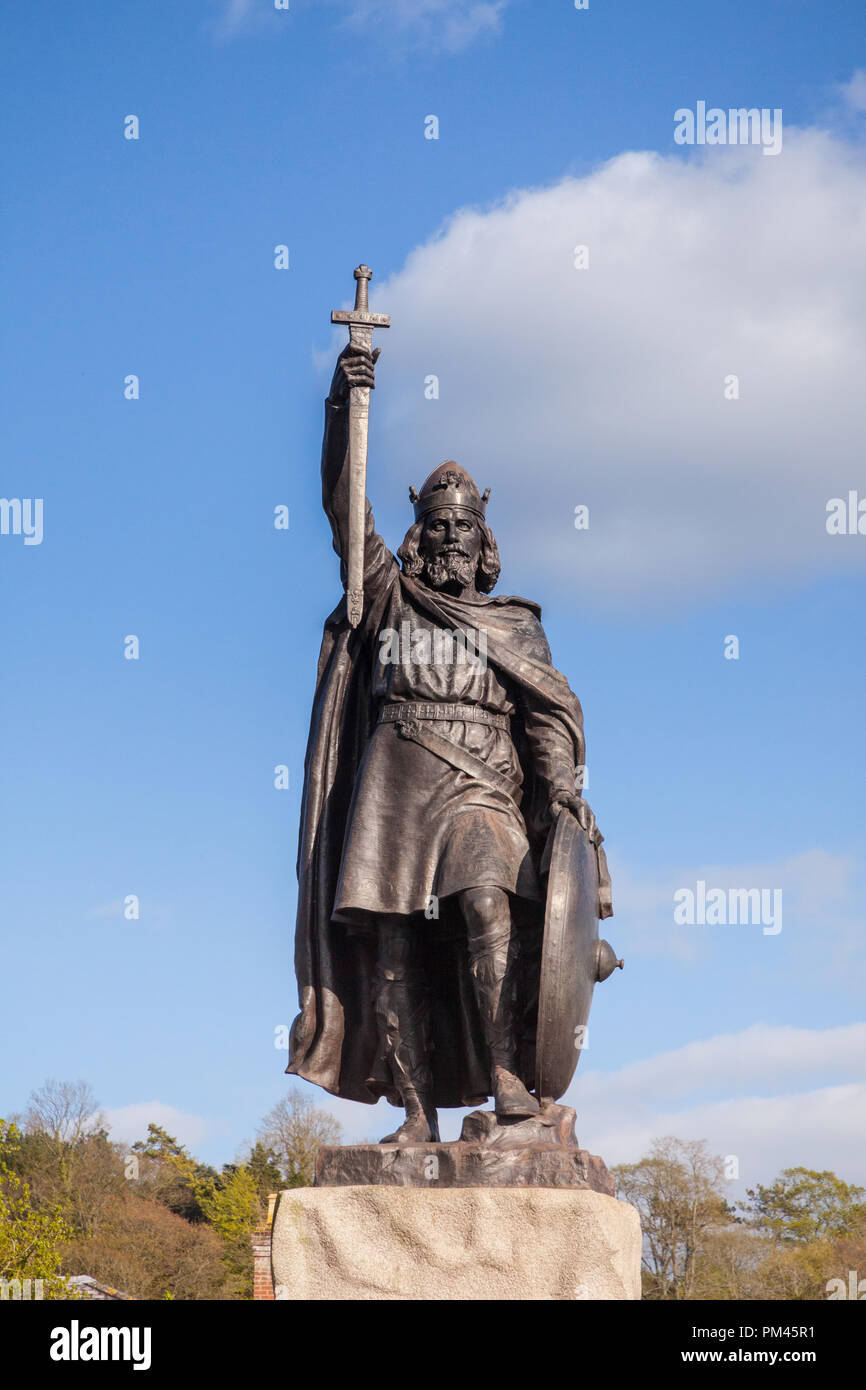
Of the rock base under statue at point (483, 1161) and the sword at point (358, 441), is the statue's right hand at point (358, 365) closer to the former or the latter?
the sword at point (358, 441)

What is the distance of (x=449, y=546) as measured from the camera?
8703mm

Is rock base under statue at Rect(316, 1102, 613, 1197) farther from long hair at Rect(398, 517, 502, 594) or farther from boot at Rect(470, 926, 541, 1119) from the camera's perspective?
long hair at Rect(398, 517, 502, 594)

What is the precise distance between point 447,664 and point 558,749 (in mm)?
723

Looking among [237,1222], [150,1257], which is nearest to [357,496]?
[150,1257]

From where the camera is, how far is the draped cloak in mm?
7953

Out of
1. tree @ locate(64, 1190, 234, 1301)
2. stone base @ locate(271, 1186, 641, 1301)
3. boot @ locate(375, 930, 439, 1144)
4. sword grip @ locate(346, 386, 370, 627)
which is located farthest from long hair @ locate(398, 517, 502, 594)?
tree @ locate(64, 1190, 234, 1301)

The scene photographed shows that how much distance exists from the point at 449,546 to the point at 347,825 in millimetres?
1674

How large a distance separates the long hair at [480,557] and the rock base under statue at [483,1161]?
2.98 m

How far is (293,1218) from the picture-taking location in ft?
23.4

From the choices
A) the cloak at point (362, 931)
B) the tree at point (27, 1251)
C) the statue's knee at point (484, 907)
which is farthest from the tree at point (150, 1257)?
the statue's knee at point (484, 907)

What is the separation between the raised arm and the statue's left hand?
1.56 m

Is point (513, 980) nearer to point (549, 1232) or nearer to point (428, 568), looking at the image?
point (549, 1232)
